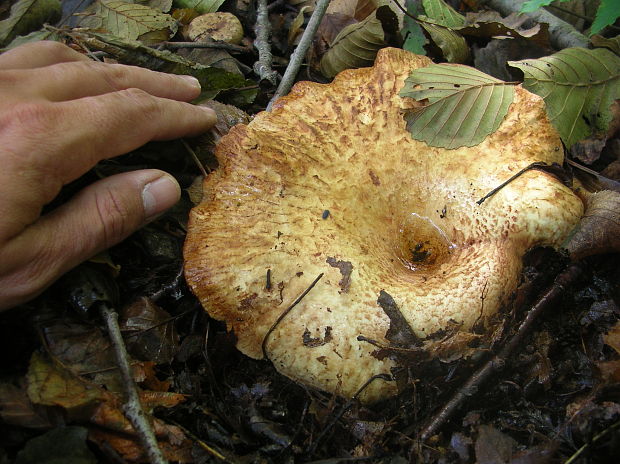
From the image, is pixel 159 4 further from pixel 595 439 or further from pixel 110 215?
pixel 595 439

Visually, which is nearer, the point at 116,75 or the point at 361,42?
the point at 116,75

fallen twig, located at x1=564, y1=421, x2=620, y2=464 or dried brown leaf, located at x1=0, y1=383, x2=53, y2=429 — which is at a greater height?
dried brown leaf, located at x1=0, y1=383, x2=53, y2=429

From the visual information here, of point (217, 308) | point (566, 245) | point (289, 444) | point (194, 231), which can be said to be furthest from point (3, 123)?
point (566, 245)

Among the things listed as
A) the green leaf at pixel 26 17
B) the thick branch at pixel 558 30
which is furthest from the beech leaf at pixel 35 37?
the thick branch at pixel 558 30

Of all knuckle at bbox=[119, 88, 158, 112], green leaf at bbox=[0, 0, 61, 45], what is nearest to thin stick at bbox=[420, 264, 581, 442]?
knuckle at bbox=[119, 88, 158, 112]

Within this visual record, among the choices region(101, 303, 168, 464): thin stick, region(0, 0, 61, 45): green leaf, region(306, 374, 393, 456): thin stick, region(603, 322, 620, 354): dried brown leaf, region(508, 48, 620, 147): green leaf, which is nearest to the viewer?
region(101, 303, 168, 464): thin stick

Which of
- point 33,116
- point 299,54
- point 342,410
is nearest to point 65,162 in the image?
point 33,116

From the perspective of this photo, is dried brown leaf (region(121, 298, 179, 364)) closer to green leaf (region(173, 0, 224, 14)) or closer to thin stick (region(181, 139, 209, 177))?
thin stick (region(181, 139, 209, 177))
